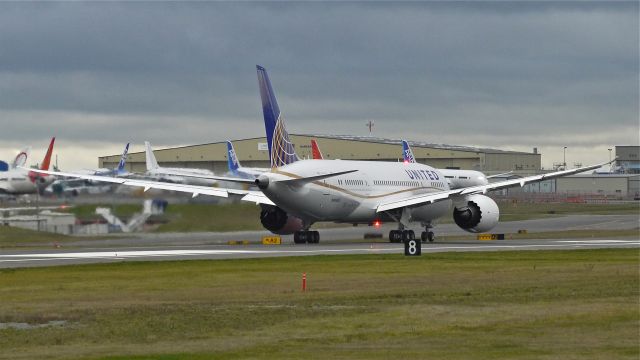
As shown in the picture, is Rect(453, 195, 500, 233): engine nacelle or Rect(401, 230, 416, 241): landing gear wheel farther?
Rect(453, 195, 500, 233): engine nacelle

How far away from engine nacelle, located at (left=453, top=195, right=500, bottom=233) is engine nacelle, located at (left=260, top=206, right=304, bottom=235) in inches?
388

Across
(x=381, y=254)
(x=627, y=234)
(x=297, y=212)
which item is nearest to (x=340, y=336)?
(x=381, y=254)

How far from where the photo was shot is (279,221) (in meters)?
71.6

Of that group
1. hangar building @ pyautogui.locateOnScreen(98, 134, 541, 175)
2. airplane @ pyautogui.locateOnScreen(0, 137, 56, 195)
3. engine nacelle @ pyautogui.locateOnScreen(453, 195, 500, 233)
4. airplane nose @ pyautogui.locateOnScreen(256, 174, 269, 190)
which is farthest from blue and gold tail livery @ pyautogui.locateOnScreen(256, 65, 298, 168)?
hangar building @ pyautogui.locateOnScreen(98, 134, 541, 175)

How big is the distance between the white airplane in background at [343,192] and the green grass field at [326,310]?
17305 mm

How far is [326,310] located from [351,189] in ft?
132

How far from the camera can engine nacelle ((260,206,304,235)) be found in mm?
71062

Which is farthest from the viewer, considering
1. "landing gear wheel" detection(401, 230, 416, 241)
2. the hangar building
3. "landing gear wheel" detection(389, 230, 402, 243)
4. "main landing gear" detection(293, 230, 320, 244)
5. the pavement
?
the hangar building

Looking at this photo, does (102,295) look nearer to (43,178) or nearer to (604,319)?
(604,319)

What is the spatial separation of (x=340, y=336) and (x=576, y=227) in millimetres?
71016

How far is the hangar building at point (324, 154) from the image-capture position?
13688 centimetres

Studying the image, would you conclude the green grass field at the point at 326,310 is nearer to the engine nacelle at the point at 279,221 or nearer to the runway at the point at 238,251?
the runway at the point at 238,251

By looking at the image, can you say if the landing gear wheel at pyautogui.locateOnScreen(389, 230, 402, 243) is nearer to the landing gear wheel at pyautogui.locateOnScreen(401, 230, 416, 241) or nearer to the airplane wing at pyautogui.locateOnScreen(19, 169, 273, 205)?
the landing gear wheel at pyautogui.locateOnScreen(401, 230, 416, 241)

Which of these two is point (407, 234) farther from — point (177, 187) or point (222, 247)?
point (177, 187)
